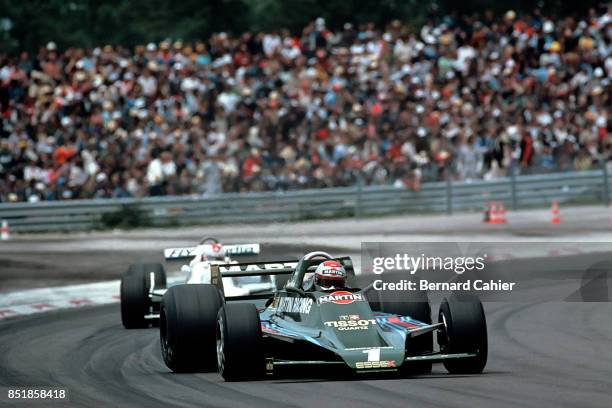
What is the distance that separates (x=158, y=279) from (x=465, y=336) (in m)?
6.60

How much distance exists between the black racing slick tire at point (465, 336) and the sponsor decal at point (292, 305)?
122 cm

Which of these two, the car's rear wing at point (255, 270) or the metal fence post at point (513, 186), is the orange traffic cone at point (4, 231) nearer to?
the metal fence post at point (513, 186)

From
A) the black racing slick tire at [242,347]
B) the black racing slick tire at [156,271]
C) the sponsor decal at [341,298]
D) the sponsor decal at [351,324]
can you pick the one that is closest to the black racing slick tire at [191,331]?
the black racing slick tire at [242,347]

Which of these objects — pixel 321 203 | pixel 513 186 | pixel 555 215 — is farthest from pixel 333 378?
pixel 513 186

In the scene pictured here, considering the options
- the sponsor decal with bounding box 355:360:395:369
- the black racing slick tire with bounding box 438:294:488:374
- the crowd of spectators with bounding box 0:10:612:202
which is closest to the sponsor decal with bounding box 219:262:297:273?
the black racing slick tire with bounding box 438:294:488:374

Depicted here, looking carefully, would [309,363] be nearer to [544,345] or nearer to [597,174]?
[544,345]

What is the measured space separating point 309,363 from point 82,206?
67.1 ft

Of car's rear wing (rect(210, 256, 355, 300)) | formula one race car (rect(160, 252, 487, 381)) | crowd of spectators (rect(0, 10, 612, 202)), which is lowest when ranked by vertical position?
formula one race car (rect(160, 252, 487, 381))

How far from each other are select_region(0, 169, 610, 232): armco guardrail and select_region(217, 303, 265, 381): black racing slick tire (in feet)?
57.6

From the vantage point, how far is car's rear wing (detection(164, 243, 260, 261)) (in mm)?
15633

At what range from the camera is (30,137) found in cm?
2995

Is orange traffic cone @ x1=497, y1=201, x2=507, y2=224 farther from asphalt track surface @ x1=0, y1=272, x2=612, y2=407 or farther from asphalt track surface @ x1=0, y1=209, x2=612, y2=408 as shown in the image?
asphalt track surface @ x1=0, y1=272, x2=612, y2=407

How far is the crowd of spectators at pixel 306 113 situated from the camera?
97.7 feet

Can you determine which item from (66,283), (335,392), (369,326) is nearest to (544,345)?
(369,326)
